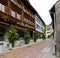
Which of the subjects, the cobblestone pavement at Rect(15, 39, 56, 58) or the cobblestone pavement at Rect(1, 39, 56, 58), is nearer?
the cobblestone pavement at Rect(15, 39, 56, 58)

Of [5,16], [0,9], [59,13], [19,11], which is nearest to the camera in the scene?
[59,13]

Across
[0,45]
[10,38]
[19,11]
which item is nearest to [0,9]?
[10,38]

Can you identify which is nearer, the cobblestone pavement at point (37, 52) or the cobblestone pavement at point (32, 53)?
the cobblestone pavement at point (37, 52)

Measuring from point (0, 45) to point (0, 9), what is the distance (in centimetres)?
856

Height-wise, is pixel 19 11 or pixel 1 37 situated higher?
pixel 19 11

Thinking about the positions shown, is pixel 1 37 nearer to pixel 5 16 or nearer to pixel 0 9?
pixel 5 16

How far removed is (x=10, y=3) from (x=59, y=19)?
3412cm

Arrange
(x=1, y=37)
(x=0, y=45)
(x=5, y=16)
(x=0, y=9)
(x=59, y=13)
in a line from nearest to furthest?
(x=59, y=13), (x=0, y=45), (x=0, y=9), (x=5, y=16), (x=1, y=37)

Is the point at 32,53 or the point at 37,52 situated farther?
the point at 37,52

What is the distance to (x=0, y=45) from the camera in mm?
24484

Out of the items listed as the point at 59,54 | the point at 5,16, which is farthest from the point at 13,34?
the point at 59,54

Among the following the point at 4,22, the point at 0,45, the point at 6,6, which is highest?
the point at 6,6

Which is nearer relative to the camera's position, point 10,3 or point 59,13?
point 59,13

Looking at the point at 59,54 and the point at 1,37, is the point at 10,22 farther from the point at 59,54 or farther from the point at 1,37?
the point at 59,54
